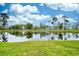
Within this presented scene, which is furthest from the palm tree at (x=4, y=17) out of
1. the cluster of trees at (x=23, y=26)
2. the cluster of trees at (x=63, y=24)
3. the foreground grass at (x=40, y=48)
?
the cluster of trees at (x=63, y=24)

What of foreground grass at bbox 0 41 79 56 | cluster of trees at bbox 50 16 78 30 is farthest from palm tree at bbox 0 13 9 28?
cluster of trees at bbox 50 16 78 30

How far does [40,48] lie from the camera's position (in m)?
2.62

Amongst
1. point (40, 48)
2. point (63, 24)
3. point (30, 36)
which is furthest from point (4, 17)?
point (63, 24)

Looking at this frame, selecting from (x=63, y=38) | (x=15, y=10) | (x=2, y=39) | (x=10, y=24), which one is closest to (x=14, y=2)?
(x=15, y=10)

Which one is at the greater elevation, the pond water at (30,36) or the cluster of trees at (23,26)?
the cluster of trees at (23,26)

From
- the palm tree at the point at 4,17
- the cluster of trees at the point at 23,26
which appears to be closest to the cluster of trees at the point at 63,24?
the cluster of trees at the point at 23,26

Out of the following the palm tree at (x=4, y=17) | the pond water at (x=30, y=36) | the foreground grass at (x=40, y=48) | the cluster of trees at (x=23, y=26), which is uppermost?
the palm tree at (x=4, y=17)

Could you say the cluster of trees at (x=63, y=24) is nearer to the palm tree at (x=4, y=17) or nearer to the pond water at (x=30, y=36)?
the pond water at (x=30, y=36)

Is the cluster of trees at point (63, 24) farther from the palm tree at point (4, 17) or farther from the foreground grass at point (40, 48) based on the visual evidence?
the palm tree at point (4, 17)

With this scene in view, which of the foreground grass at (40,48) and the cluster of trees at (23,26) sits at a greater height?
the cluster of trees at (23,26)

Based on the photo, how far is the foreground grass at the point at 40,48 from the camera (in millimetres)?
2588

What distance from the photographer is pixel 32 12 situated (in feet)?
8.79

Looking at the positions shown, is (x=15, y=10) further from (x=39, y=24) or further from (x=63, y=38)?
(x=63, y=38)

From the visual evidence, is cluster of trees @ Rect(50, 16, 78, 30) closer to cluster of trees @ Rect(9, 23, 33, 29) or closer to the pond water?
the pond water
